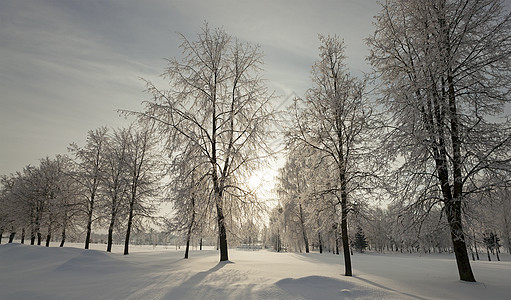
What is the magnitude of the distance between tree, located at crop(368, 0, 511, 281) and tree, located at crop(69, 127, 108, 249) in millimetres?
23807

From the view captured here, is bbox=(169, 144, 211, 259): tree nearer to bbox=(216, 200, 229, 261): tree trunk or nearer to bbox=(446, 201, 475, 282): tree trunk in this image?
bbox=(216, 200, 229, 261): tree trunk

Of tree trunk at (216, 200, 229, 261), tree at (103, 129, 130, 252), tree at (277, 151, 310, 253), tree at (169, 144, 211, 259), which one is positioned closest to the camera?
tree at (169, 144, 211, 259)

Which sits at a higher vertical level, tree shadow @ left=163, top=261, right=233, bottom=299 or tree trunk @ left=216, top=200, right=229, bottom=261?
tree trunk @ left=216, top=200, right=229, bottom=261

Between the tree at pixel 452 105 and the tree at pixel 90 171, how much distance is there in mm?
23807

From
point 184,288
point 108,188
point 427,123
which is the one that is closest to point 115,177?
point 108,188

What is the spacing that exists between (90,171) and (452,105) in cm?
2690

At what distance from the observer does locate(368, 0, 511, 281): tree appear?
8.29m

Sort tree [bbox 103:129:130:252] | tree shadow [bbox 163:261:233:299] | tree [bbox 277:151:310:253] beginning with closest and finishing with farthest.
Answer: tree shadow [bbox 163:261:233:299] → tree [bbox 103:129:130:252] → tree [bbox 277:151:310:253]

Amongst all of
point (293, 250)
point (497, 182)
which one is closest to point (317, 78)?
point (497, 182)

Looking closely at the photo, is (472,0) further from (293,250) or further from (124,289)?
(293,250)

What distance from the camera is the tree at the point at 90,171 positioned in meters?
22.6

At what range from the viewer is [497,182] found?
25.1 ft

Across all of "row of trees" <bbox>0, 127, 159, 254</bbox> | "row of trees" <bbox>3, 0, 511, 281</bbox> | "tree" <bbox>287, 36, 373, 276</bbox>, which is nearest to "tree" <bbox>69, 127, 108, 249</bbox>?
"row of trees" <bbox>0, 127, 159, 254</bbox>

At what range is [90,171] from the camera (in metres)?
22.9
